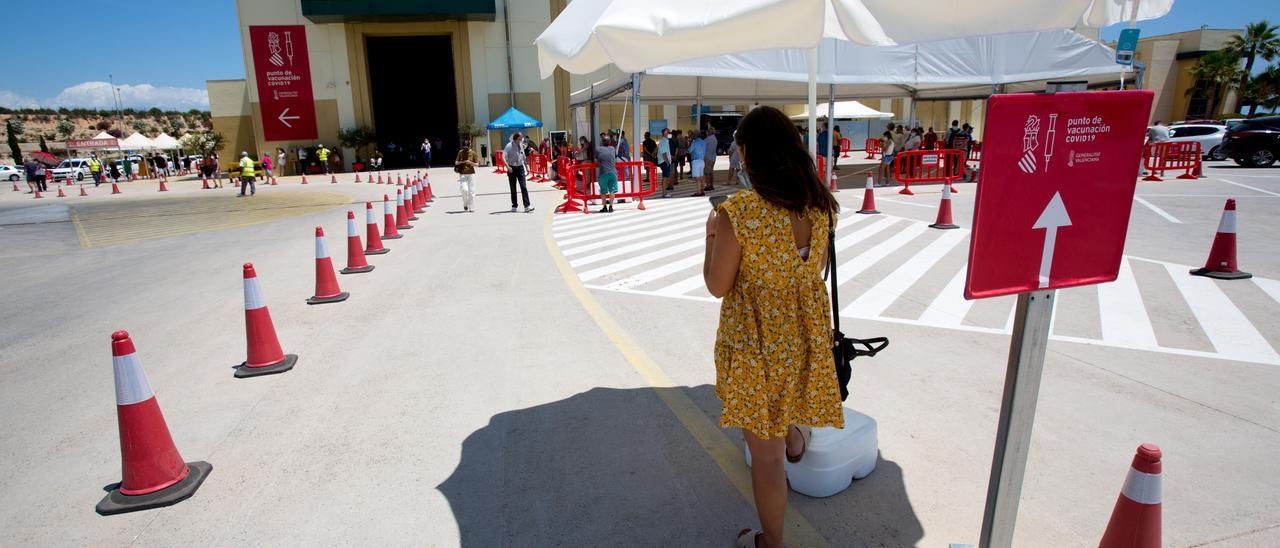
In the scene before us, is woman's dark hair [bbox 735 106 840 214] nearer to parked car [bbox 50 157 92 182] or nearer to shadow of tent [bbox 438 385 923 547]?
shadow of tent [bbox 438 385 923 547]

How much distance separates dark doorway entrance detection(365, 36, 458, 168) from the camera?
136ft

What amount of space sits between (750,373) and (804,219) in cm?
62

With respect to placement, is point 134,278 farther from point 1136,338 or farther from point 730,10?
point 1136,338

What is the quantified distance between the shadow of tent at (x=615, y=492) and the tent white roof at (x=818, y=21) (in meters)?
2.10

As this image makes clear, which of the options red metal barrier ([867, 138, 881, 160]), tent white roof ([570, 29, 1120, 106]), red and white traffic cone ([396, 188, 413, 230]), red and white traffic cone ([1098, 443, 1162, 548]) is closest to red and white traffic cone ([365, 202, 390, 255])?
red and white traffic cone ([396, 188, 413, 230])

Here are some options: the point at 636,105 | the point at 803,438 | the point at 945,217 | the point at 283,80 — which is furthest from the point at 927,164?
the point at 283,80

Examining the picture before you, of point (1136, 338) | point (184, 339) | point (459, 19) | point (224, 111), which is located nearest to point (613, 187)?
point (184, 339)

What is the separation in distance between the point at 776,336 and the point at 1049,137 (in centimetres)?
109

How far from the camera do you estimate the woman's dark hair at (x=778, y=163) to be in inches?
93.5

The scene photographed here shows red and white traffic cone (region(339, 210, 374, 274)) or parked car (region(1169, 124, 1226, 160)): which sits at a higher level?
parked car (region(1169, 124, 1226, 160))

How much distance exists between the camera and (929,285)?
7.21m

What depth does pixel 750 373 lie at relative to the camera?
250cm

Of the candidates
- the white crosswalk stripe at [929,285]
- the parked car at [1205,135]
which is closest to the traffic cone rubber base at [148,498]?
the white crosswalk stripe at [929,285]

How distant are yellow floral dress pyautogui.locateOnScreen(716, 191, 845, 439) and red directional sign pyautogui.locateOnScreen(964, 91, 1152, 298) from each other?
64cm
